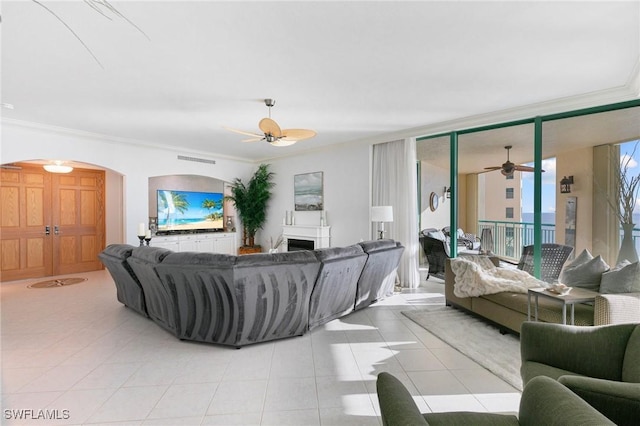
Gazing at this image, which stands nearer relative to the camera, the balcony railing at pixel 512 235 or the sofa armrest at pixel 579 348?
the sofa armrest at pixel 579 348

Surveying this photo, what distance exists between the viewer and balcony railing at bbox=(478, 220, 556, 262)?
14.1ft

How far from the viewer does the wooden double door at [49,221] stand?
569 cm

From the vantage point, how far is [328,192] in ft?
22.1

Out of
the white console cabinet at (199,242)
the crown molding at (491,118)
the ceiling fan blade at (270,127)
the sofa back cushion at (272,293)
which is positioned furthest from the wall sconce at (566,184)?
the white console cabinet at (199,242)

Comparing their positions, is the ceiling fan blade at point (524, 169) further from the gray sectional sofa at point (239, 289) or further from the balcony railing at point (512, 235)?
the gray sectional sofa at point (239, 289)

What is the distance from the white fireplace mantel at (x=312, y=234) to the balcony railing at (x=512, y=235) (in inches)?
117

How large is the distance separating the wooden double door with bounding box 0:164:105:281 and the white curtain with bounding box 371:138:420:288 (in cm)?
626

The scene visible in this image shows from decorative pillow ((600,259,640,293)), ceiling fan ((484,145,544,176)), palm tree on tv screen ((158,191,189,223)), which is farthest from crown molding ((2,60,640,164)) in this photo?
decorative pillow ((600,259,640,293))

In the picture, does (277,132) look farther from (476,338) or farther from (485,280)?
(476,338)

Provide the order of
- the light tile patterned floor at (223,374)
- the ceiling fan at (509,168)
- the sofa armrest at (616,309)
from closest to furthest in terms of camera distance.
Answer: the light tile patterned floor at (223,374), the sofa armrest at (616,309), the ceiling fan at (509,168)

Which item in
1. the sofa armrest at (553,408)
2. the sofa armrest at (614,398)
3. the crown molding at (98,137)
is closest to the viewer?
the sofa armrest at (553,408)

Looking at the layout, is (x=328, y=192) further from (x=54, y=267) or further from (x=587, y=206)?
(x=54, y=267)

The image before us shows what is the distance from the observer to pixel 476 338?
A: 318cm

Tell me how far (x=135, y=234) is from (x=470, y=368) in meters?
6.27
